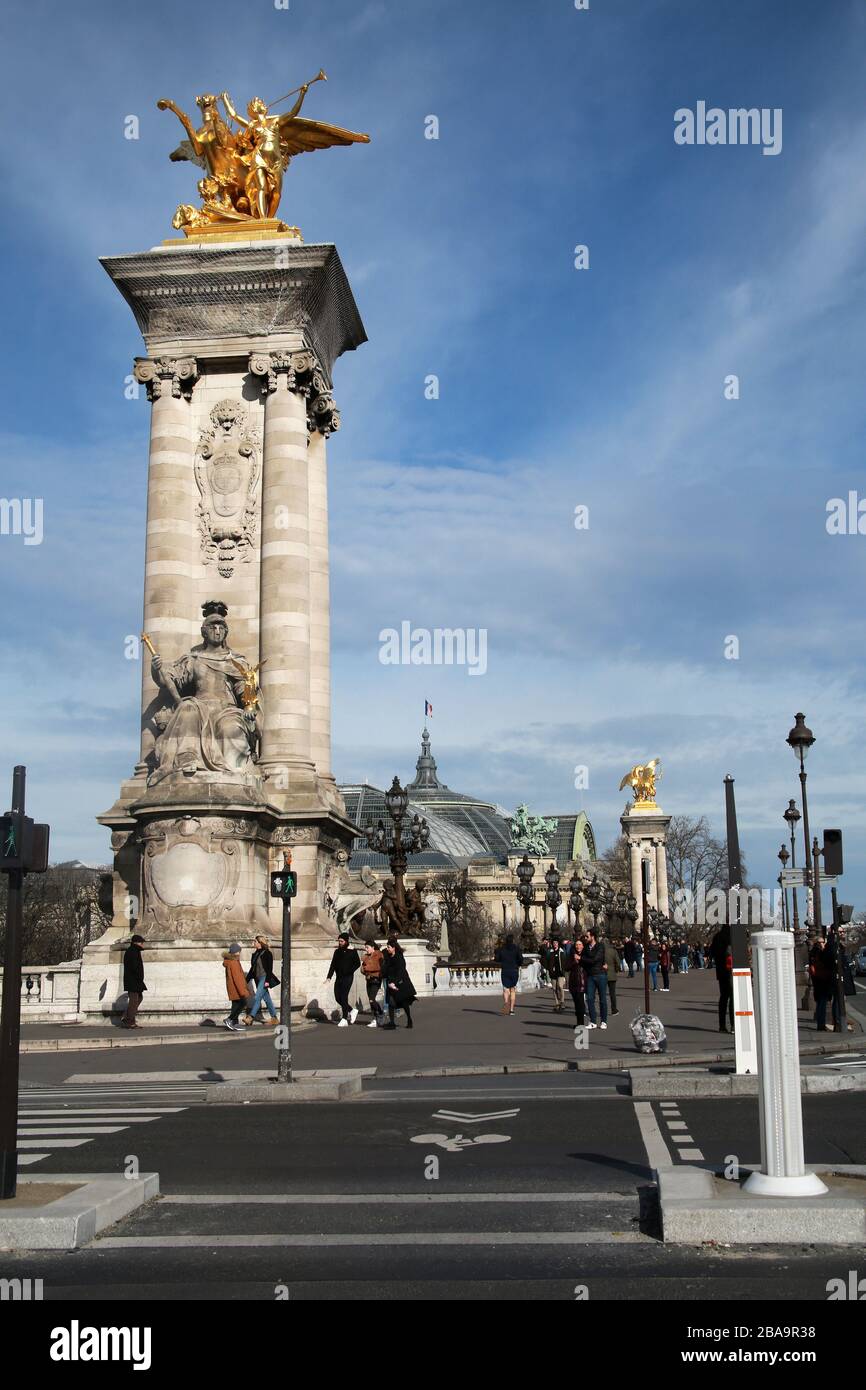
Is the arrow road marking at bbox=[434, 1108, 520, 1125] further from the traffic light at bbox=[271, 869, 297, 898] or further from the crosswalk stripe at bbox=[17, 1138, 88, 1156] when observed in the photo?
the traffic light at bbox=[271, 869, 297, 898]

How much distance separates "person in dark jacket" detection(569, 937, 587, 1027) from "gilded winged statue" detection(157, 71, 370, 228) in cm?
2056

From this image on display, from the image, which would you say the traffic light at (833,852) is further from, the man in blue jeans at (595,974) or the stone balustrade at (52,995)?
the stone balustrade at (52,995)

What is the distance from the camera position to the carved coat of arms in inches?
1320

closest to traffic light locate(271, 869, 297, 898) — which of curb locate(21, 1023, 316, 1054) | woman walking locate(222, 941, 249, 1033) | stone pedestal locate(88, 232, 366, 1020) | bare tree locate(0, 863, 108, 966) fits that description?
woman walking locate(222, 941, 249, 1033)

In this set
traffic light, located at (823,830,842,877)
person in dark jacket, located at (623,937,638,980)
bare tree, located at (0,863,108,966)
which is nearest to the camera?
traffic light, located at (823,830,842,877)

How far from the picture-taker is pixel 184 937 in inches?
1074

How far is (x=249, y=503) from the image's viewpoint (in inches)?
1321

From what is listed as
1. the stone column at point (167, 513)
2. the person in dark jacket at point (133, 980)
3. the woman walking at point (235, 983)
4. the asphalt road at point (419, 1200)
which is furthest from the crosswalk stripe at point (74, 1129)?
the stone column at point (167, 513)

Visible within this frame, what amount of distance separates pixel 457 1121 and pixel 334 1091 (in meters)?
2.45

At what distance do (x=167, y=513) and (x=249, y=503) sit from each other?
194 cm

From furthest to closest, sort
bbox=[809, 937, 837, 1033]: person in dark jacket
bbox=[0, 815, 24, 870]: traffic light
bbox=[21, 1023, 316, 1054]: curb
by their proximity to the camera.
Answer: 1. bbox=[809, 937, 837, 1033]: person in dark jacket
2. bbox=[21, 1023, 316, 1054]: curb
3. bbox=[0, 815, 24, 870]: traffic light

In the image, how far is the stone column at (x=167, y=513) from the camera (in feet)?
107

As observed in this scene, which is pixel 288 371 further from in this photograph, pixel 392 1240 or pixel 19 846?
pixel 392 1240
